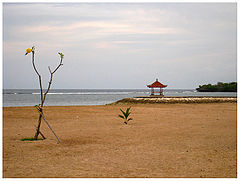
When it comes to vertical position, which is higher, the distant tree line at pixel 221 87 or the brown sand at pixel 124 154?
the distant tree line at pixel 221 87

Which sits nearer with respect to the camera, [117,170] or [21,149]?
[117,170]

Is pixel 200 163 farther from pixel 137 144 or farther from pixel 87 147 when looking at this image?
pixel 87 147

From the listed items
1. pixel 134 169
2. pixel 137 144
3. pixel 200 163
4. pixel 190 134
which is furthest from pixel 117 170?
pixel 190 134

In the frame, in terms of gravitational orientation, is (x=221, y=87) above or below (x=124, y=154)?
above

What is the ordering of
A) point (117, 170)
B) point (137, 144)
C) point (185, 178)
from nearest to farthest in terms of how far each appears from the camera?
point (185, 178) → point (117, 170) → point (137, 144)

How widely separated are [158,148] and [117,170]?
7.24ft

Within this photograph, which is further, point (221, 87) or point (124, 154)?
point (221, 87)

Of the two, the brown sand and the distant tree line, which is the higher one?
the distant tree line

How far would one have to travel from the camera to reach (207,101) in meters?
32.2

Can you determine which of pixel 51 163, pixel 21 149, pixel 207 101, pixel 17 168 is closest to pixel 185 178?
pixel 51 163

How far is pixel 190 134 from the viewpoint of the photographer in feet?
33.3

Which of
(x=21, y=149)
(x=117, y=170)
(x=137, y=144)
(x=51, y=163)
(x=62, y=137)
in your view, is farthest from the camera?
(x=62, y=137)

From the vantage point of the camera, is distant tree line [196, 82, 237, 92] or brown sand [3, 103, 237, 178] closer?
brown sand [3, 103, 237, 178]

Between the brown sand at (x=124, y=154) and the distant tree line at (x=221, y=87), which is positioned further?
the distant tree line at (x=221, y=87)
